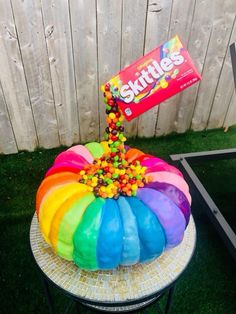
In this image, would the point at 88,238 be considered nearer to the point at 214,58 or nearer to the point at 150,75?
the point at 150,75

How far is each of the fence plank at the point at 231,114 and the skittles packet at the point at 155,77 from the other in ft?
6.93

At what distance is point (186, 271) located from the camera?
6.58 ft

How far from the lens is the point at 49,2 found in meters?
2.10

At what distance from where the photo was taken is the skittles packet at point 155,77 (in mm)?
1033

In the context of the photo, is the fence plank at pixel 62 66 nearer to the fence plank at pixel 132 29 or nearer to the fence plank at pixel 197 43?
the fence plank at pixel 132 29

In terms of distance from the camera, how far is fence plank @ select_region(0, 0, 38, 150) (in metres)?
2.14

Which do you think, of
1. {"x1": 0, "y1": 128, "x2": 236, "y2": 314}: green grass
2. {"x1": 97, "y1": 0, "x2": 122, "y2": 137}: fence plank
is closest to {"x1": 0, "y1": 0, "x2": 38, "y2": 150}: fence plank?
{"x1": 0, "y1": 128, "x2": 236, "y2": 314}: green grass

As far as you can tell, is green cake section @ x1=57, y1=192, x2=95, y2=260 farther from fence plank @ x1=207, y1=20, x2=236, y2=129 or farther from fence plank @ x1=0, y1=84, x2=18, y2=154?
fence plank @ x1=207, y1=20, x2=236, y2=129

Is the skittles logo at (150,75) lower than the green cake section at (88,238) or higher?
higher

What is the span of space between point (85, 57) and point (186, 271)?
1.72 meters

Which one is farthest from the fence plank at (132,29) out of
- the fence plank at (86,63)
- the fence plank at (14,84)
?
the fence plank at (14,84)

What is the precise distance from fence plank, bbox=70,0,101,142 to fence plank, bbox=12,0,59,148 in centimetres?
23

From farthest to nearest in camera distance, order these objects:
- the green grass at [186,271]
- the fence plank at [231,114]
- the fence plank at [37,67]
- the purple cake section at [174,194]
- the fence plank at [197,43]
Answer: the fence plank at [231,114] → the fence plank at [197,43] → the fence plank at [37,67] → the green grass at [186,271] → the purple cake section at [174,194]

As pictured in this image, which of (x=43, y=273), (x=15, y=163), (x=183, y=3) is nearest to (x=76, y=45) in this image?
(x=183, y=3)
